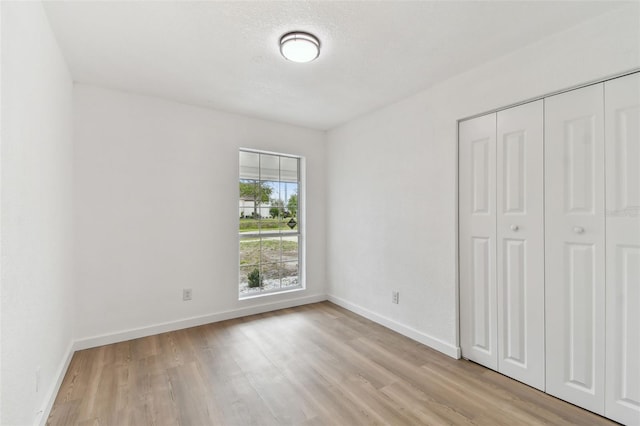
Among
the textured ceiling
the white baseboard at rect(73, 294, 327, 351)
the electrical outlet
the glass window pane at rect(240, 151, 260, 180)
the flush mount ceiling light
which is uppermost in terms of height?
the textured ceiling

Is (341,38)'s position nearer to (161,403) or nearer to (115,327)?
(161,403)

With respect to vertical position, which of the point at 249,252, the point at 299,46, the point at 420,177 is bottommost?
the point at 249,252

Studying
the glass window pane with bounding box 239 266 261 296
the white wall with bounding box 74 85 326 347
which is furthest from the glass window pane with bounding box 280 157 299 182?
the glass window pane with bounding box 239 266 261 296

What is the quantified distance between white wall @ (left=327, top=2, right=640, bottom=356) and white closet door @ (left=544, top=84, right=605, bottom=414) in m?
0.24

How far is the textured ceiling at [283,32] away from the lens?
5.95 ft

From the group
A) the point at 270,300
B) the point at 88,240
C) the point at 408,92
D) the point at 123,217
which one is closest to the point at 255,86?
the point at 408,92

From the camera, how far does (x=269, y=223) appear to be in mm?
4062

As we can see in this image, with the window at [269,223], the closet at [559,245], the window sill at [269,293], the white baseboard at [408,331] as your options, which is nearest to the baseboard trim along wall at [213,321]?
the white baseboard at [408,331]

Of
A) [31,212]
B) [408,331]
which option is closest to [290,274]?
[408,331]

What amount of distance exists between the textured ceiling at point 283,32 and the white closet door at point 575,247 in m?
0.62

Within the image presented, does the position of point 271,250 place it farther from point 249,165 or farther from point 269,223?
point 249,165

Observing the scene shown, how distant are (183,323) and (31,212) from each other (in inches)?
82.4

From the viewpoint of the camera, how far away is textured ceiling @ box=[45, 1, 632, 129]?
5.95 ft

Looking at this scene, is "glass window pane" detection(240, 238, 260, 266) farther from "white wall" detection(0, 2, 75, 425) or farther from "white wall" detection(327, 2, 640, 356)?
"white wall" detection(0, 2, 75, 425)
